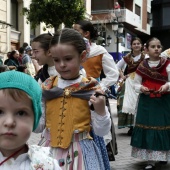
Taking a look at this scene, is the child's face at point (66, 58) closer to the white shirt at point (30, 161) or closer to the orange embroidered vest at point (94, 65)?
the white shirt at point (30, 161)

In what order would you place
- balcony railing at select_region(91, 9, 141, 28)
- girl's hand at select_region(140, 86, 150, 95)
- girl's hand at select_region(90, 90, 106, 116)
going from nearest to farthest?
girl's hand at select_region(90, 90, 106, 116) → girl's hand at select_region(140, 86, 150, 95) → balcony railing at select_region(91, 9, 141, 28)

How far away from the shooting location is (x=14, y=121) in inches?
59.8

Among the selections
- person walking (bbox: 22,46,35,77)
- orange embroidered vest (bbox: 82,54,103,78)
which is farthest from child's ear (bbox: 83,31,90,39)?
person walking (bbox: 22,46,35,77)

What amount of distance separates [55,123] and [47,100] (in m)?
0.19

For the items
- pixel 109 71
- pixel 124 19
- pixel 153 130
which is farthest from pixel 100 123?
pixel 124 19

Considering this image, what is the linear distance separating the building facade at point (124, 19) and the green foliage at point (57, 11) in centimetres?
1312

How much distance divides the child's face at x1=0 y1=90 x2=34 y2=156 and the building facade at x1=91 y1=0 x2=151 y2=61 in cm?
2698

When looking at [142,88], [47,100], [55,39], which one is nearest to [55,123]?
[47,100]

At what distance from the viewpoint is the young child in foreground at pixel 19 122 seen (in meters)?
1.53

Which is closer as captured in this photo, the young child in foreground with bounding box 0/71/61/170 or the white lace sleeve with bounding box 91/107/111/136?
the young child in foreground with bounding box 0/71/61/170

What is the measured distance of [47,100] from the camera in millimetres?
2889

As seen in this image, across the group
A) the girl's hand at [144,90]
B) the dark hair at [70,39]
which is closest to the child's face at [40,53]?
the dark hair at [70,39]

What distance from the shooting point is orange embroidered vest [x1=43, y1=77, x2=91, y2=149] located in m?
2.75

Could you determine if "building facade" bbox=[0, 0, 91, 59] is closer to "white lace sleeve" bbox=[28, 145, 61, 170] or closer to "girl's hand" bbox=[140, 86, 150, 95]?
"girl's hand" bbox=[140, 86, 150, 95]
